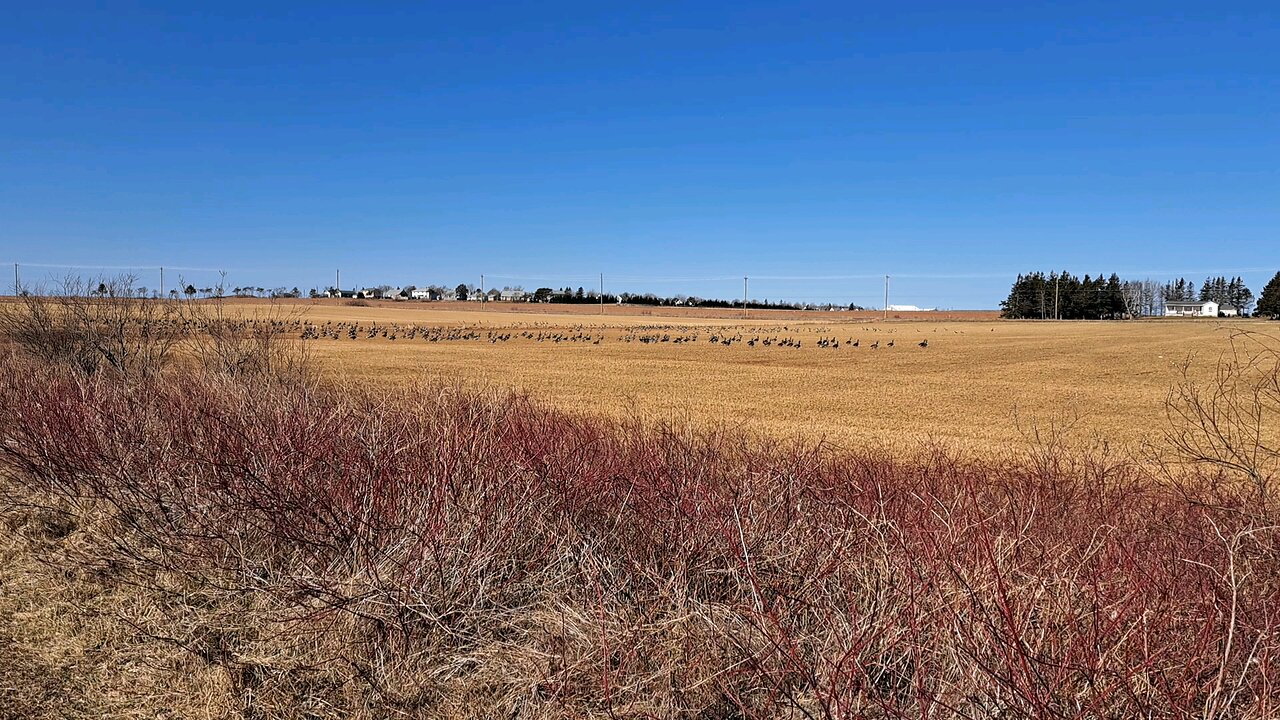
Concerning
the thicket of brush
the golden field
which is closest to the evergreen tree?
the golden field

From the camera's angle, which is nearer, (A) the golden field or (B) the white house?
(A) the golden field

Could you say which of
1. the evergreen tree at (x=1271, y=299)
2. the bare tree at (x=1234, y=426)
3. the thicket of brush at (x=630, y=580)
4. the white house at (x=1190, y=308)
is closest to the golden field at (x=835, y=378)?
the bare tree at (x=1234, y=426)

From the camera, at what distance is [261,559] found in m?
5.39

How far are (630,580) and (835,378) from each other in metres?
31.0

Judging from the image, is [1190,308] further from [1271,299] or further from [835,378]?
[835,378]

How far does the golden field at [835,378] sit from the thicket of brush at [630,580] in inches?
137

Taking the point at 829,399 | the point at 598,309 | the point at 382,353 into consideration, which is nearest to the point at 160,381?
the point at 829,399

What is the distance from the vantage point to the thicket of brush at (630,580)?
3176 mm

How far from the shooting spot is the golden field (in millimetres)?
19594

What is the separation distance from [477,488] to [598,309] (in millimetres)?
138044

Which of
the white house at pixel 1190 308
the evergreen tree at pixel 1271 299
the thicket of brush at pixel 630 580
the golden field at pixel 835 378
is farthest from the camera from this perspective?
the white house at pixel 1190 308

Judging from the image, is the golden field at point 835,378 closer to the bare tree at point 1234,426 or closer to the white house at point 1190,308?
the bare tree at point 1234,426

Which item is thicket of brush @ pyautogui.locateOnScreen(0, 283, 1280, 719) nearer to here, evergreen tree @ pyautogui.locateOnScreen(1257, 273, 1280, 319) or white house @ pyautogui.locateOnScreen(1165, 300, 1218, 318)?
evergreen tree @ pyautogui.locateOnScreen(1257, 273, 1280, 319)

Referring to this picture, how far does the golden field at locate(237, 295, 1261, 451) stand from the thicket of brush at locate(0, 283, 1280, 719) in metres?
3.47
